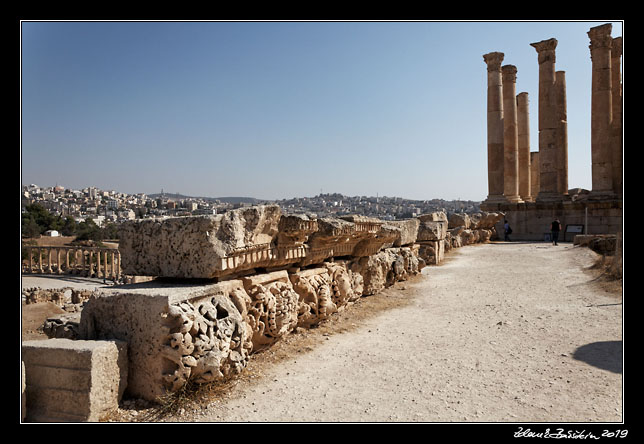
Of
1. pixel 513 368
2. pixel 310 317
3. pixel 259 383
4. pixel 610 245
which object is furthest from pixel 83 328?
pixel 610 245

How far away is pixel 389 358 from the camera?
14.1 ft

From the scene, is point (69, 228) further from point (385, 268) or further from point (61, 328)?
point (61, 328)

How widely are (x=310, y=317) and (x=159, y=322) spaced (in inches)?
92.2

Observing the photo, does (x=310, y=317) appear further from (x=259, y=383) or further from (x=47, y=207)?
(x=47, y=207)

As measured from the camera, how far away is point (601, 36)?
20734mm

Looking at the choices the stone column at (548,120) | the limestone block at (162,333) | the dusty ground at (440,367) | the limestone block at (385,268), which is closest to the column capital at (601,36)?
the stone column at (548,120)

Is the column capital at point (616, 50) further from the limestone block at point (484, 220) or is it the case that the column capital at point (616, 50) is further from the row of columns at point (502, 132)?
the limestone block at point (484, 220)

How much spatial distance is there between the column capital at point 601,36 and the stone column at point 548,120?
167 centimetres

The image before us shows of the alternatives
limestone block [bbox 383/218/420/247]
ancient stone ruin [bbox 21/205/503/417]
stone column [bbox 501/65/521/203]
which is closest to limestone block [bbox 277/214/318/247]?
ancient stone ruin [bbox 21/205/503/417]

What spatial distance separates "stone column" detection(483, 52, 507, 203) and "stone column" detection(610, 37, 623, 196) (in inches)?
198

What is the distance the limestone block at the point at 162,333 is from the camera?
316 centimetres

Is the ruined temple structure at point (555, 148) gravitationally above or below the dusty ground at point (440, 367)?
above

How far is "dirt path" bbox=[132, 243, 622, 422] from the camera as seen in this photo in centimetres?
Answer: 314

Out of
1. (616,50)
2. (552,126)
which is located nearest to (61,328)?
(552,126)
